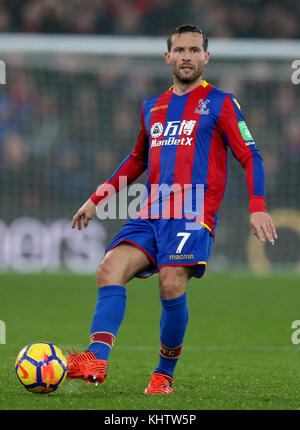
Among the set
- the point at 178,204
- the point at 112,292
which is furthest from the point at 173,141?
the point at 112,292

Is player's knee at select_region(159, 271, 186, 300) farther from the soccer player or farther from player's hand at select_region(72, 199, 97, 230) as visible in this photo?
player's hand at select_region(72, 199, 97, 230)

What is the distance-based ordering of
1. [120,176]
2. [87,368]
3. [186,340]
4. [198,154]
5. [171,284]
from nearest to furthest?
[87,368] → [171,284] → [198,154] → [120,176] → [186,340]

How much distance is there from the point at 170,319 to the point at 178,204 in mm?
651

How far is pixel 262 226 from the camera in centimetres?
448

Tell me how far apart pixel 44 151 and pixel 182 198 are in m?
10.6

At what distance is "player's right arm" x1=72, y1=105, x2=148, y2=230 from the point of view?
5164 millimetres

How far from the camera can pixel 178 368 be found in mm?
6078

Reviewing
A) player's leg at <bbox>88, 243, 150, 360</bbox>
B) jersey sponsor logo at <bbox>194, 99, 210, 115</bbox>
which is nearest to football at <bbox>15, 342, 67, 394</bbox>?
player's leg at <bbox>88, 243, 150, 360</bbox>

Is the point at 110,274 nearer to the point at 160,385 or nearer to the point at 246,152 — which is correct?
the point at 160,385

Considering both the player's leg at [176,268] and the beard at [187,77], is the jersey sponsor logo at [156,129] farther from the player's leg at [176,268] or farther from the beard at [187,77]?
the player's leg at [176,268]

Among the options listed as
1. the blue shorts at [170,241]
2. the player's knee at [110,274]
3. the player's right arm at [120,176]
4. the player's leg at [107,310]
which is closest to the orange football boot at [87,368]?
the player's leg at [107,310]

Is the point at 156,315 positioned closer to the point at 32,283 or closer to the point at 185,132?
the point at 32,283

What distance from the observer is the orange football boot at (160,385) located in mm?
4699

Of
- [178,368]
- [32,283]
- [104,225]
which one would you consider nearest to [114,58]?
[104,225]
